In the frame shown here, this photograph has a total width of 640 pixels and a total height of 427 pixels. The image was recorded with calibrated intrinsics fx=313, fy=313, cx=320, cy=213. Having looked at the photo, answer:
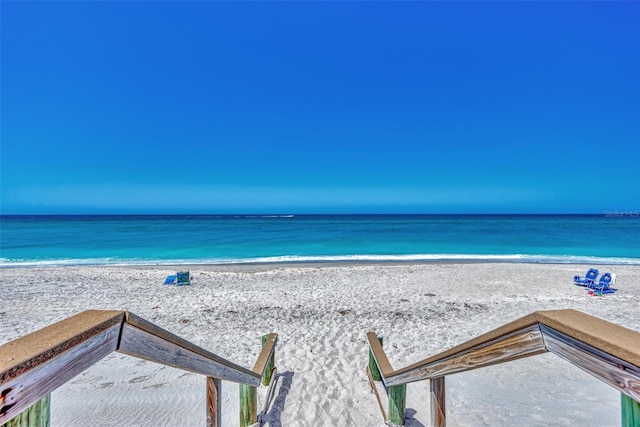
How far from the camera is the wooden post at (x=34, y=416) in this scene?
80cm

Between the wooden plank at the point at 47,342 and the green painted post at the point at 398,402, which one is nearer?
the wooden plank at the point at 47,342

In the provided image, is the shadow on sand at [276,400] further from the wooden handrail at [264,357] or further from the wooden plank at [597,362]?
the wooden plank at [597,362]

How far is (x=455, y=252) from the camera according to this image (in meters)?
24.0

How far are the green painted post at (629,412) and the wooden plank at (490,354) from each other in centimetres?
23

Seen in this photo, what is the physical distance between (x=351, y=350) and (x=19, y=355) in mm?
5455

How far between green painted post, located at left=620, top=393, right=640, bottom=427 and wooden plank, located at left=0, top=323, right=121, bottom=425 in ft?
5.39

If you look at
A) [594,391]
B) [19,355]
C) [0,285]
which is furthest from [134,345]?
[0,285]

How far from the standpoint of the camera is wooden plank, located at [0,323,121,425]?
0.75 meters

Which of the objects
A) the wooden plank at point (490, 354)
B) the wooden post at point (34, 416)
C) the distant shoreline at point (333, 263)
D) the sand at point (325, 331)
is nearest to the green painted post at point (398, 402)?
the sand at point (325, 331)

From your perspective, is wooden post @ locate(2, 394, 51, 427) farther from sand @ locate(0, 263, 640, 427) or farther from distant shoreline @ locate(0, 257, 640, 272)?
distant shoreline @ locate(0, 257, 640, 272)

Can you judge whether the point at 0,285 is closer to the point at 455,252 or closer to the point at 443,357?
the point at 443,357

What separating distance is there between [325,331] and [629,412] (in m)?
6.03

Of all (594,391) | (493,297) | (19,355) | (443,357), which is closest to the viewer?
(19,355)

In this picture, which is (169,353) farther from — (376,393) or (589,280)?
(589,280)
